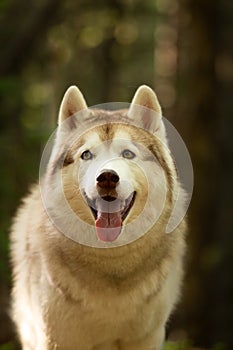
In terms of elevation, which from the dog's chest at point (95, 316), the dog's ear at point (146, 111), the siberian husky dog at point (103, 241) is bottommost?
the dog's chest at point (95, 316)

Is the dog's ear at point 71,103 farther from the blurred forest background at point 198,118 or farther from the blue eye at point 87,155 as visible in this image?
the blurred forest background at point 198,118

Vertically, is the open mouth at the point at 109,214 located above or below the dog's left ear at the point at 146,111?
below

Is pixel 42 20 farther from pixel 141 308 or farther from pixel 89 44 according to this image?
pixel 141 308

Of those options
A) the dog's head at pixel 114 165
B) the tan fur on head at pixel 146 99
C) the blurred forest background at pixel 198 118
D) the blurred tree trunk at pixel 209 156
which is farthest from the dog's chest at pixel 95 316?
the blurred tree trunk at pixel 209 156

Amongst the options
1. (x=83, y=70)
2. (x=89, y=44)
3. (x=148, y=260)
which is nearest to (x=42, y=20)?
(x=89, y=44)

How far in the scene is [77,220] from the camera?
5762 mm

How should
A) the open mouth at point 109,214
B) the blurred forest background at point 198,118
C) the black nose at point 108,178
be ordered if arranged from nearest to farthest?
the black nose at point 108,178
the open mouth at point 109,214
the blurred forest background at point 198,118

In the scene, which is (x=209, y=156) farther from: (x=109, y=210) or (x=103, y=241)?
(x=109, y=210)

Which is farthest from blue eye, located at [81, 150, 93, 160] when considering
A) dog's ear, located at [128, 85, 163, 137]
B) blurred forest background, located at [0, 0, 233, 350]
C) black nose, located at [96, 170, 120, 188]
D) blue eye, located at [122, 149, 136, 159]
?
blurred forest background, located at [0, 0, 233, 350]

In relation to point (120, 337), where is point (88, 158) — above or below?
above

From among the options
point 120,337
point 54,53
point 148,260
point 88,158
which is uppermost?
point 54,53

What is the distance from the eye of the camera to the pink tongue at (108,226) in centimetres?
543

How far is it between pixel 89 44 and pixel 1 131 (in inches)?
300

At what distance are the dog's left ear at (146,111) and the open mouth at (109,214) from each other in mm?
625
